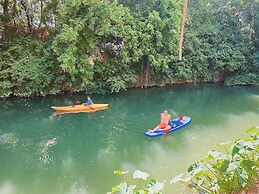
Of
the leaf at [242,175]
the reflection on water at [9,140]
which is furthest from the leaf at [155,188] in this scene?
the reflection on water at [9,140]

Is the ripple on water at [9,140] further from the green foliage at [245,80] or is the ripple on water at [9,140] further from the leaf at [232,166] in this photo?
the green foliage at [245,80]

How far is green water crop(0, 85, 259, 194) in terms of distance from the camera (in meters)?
5.94

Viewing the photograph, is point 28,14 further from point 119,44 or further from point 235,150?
point 235,150

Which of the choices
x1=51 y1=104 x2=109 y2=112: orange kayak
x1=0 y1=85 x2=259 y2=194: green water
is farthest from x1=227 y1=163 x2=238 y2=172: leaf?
x1=51 y1=104 x2=109 y2=112: orange kayak

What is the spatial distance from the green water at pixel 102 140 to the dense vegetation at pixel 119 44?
109cm

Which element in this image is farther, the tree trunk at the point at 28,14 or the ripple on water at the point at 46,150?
the tree trunk at the point at 28,14

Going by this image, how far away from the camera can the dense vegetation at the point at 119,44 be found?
11609 mm

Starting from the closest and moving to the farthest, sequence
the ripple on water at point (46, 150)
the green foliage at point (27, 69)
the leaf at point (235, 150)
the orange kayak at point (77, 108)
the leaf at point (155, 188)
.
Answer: the leaf at point (155, 188) → the leaf at point (235, 150) → the ripple on water at point (46, 150) → the orange kayak at point (77, 108) → the green foliage at point (27, 69)

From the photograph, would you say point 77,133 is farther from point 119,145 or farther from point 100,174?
point 100,174

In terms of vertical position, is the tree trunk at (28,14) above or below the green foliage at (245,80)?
above

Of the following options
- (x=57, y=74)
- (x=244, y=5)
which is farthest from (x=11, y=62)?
(x=244, y=5)

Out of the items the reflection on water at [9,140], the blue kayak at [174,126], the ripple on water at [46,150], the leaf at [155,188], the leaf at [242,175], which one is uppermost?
the leaf at [242,175]

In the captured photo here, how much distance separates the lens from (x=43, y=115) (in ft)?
33.3

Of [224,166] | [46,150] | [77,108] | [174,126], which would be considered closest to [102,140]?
[46,150]
